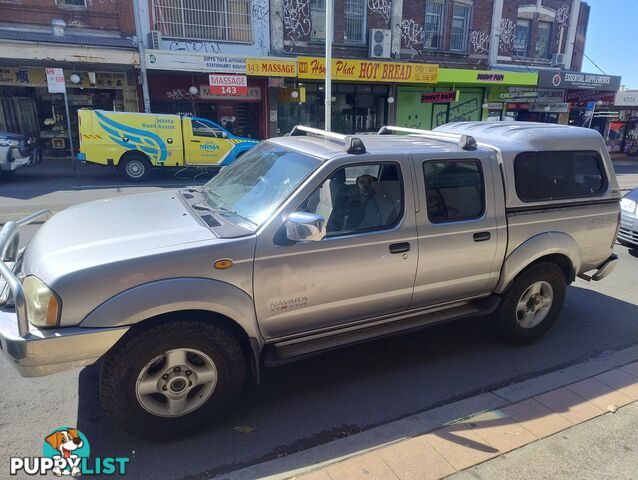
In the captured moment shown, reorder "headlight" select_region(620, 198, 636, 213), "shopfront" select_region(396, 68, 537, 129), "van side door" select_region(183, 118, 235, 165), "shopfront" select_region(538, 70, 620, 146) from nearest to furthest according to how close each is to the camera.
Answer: "headlight" select_region(620, 198, 636, 213) → "van side door" select_region(183, 118, 235, 165) → "shopfront" select_region(396, 68, 537, 129) → "shopfront" select_region(538, 70, 620, 146)

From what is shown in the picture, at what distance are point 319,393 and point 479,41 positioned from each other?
2217cm

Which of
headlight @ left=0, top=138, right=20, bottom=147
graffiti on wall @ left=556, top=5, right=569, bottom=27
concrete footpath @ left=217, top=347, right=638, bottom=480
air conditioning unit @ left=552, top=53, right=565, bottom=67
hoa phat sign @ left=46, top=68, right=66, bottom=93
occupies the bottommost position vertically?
concrete footpath @ left=217, top=347, right=638, bottom=480

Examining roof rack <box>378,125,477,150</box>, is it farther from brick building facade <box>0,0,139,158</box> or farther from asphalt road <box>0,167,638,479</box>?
brick building facade <box>0,0,139,158</box>

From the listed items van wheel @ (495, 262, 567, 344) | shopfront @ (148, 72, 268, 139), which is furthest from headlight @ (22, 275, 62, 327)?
shopfront @ (148, 72, 268, 139)

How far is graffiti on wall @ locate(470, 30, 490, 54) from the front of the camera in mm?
20938

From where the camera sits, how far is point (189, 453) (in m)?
2.68

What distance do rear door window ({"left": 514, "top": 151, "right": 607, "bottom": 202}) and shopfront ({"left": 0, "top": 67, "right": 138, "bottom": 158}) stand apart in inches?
631

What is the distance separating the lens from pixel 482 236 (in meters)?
3.57

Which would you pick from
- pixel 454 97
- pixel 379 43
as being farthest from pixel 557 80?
pixel 379 43

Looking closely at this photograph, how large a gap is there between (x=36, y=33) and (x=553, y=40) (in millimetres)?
23580

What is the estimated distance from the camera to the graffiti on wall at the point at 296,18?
17.2 m

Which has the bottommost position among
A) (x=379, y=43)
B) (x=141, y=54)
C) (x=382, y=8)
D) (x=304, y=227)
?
(x=304, y=227)

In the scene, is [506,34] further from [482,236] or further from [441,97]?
[482,236]

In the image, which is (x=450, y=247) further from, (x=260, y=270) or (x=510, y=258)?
(x=260, y=270)
